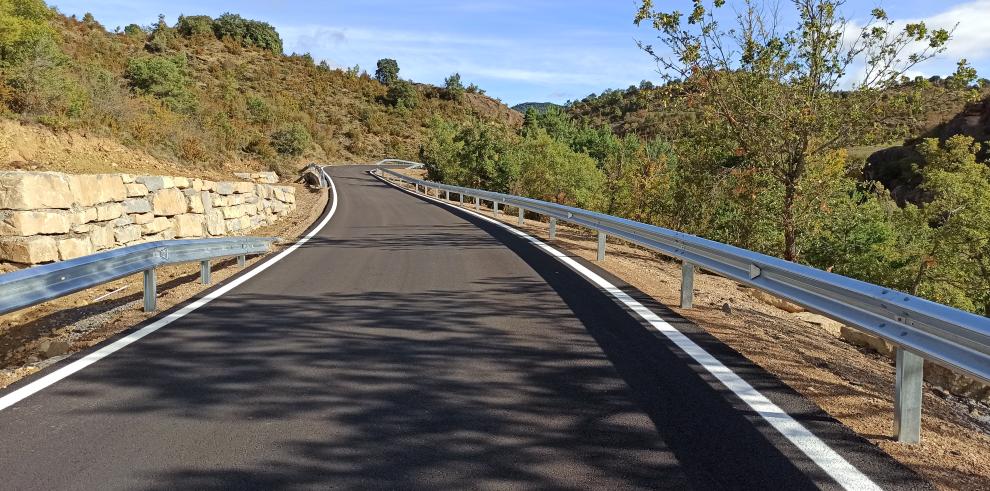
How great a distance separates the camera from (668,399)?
410 cm

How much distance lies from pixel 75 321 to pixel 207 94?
5510cm

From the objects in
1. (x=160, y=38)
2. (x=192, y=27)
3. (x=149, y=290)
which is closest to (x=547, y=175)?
(x=149, y=290)

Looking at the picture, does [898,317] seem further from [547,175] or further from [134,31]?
[134,31]

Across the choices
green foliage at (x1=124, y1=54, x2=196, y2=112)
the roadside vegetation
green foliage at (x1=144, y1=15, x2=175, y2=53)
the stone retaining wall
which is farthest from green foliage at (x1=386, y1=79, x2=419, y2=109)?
the stone retaining wall

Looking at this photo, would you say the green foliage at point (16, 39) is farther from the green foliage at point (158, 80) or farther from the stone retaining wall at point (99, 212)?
the green foliage at point (158, 80)

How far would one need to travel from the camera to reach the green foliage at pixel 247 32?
321ft

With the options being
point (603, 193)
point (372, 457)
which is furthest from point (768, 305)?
point (603, 193)

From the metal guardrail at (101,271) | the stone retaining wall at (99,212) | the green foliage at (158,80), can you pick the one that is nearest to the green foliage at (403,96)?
the green foliage at (158,80)

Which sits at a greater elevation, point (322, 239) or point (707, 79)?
point (707, 79)

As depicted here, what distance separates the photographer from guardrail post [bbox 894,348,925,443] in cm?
351

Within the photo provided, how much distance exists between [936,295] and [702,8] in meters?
18.8

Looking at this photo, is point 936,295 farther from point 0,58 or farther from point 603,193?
point 0,58

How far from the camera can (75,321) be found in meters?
7.25

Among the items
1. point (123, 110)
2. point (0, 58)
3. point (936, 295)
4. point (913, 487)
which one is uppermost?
point (0, 58)
